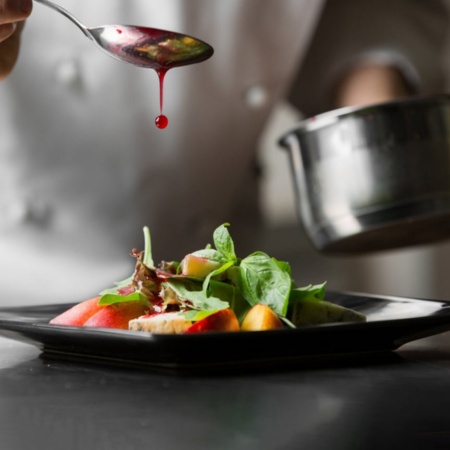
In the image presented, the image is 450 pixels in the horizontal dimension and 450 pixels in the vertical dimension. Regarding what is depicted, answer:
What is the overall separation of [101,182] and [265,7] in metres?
0.51

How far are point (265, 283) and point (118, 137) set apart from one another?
99 cm

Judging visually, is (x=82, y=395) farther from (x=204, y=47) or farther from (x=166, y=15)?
(x=166, y=15)

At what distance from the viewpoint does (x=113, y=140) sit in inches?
62.6

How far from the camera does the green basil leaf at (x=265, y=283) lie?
65cm

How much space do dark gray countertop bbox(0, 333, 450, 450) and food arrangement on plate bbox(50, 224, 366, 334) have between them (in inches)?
2.6

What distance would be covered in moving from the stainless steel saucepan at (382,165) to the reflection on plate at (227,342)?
468 mm

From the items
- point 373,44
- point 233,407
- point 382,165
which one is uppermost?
point 373,44

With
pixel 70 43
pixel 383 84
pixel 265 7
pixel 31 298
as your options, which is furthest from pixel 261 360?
pixel 383 84

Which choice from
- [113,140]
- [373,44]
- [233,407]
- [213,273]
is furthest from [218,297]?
[373,44]

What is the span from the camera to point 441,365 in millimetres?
589

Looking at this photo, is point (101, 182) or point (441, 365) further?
point (101, 182)

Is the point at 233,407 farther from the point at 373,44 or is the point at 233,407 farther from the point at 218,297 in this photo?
the point at 373,44

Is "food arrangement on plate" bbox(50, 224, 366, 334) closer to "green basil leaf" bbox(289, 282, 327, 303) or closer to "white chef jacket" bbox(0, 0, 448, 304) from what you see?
"green basil leaf" bbox(289, 282, 327, 303)

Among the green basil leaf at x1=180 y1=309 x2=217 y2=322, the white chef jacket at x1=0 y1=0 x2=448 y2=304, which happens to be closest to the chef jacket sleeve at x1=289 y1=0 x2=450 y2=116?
the white chef jacket at x1=0 y1=0 x2=448 y2=304
